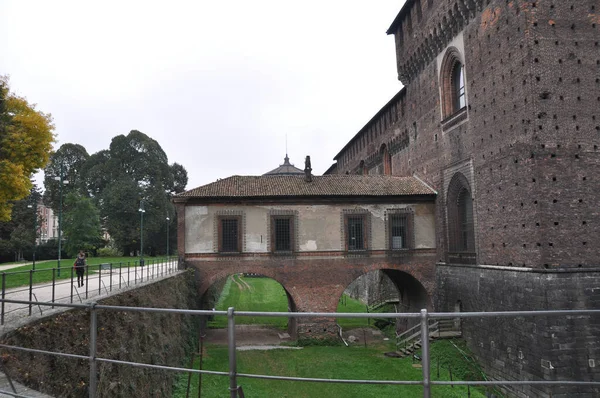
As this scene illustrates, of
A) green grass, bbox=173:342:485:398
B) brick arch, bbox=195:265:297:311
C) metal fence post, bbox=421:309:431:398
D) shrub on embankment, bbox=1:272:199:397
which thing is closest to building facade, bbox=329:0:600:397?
green grass, bbox=173:342:485:398

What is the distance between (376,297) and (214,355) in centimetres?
1650

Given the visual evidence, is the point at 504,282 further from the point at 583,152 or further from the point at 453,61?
the point at 453,61

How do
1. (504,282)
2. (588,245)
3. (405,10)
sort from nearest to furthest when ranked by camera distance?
(588,245) → (504,282) → (405,10)

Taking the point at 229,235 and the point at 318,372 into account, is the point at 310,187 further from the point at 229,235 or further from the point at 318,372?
the point at 318,372

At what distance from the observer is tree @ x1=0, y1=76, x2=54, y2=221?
19.4 metres

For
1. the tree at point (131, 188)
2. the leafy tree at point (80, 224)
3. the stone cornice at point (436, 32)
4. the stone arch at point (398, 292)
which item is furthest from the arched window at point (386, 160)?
the tree at point (131, 188)

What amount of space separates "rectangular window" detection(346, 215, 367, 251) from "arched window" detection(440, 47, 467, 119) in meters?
6.85

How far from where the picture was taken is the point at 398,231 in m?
24.5

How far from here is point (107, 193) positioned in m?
54.4

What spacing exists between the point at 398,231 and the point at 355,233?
2.35 meters

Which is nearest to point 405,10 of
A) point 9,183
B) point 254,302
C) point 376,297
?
point 376,297

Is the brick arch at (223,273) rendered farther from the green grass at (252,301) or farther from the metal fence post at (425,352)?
the metal fence post at (425,352)

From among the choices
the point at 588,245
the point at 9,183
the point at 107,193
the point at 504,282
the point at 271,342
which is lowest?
the point at 271,342

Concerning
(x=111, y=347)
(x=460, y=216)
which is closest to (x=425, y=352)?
(x=111, y=347)
